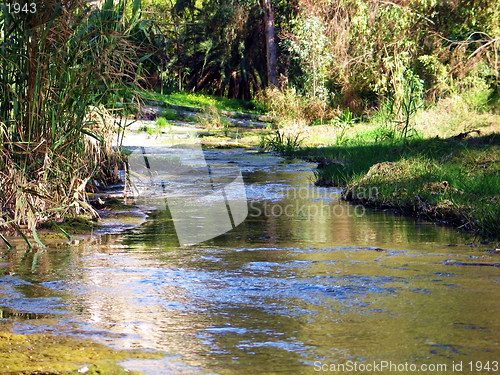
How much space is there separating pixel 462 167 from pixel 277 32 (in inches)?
1004

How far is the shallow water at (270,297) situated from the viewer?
3.43 meters

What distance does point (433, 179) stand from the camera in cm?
848

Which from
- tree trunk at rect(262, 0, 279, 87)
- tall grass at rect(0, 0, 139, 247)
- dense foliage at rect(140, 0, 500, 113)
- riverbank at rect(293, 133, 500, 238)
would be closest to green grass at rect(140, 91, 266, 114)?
tree trunk at rect(262, 0, 279, 87)

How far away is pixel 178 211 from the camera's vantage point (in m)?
8.43

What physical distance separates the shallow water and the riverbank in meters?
0.35

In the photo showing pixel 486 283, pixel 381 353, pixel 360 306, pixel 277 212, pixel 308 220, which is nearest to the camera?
pixel 381 353

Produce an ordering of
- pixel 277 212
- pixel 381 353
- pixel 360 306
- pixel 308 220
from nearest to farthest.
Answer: pixel 381 353
pixel 360 306
pixel 308 220
pixel 277 212

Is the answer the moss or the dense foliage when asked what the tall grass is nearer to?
the moss

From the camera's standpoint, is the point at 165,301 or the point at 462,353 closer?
the point at 462,353

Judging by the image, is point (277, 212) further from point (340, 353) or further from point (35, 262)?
point (340, 353)

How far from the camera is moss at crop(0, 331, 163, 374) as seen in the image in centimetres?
318

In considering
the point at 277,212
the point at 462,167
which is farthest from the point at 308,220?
the point at 462,167

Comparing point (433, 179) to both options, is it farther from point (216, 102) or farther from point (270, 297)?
point (216, 102)

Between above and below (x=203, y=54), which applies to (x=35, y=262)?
below
